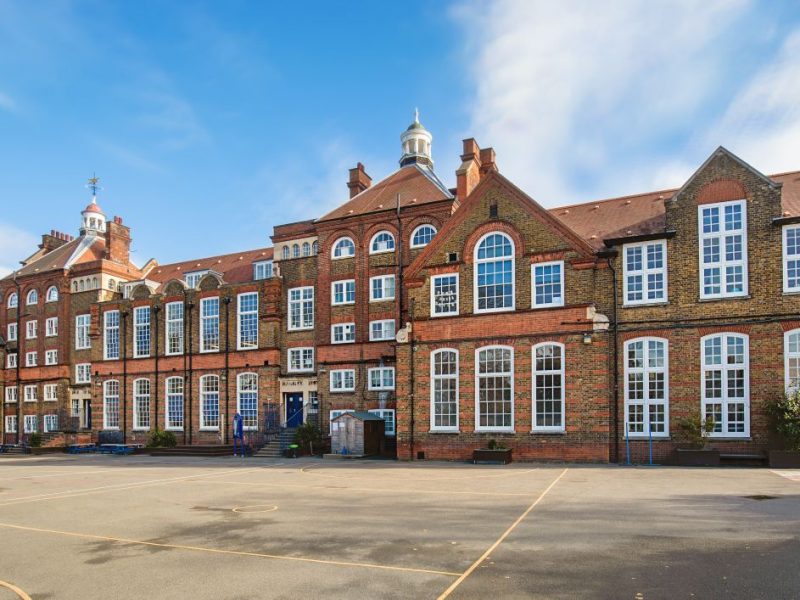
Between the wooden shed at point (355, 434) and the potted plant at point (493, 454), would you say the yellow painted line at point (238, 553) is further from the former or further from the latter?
the wooden shed at point (355, 434)

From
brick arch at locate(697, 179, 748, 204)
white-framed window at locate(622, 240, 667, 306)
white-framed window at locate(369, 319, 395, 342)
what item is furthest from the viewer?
white-framed window at locate(369, 319, 395, 342)

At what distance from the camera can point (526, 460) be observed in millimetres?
24656

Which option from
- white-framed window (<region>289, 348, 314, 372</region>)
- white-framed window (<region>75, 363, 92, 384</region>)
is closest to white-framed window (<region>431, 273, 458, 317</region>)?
white-framed window (<region>289, 348, 314, 372</region>)

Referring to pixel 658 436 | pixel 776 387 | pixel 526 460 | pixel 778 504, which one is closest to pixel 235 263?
pixel 526 460

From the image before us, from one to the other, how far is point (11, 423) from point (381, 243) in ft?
107

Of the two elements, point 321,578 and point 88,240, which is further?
point 88,240

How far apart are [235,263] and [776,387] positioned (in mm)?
30867

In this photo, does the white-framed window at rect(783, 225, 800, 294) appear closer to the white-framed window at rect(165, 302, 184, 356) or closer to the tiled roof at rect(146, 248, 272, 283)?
the tiled roof at rect(146, 248, 272, 283)

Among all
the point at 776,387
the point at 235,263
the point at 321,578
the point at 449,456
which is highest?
the point at 235,263

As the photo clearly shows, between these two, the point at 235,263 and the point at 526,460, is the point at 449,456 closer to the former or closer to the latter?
the point at 526,460

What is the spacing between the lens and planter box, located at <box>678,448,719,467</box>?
21609mm

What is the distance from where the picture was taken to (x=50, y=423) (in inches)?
1767

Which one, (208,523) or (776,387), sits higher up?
(776,387)

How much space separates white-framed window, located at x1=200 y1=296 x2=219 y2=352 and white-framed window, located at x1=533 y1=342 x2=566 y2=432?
20166 mm
